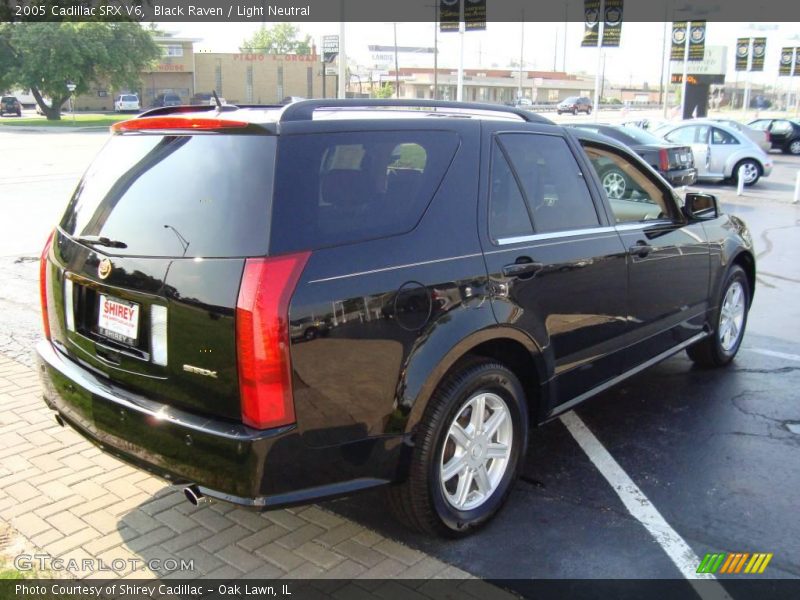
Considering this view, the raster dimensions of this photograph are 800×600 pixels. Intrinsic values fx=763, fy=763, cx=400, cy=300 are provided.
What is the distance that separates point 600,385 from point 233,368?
2407 mm

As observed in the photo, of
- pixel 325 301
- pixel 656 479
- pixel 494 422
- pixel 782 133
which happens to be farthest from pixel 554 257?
pixel 782 133

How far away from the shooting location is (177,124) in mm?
3203

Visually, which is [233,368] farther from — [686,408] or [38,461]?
[686,408]

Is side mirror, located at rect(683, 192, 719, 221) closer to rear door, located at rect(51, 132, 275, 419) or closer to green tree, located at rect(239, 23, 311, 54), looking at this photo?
rear door, located at rect(51, 132, 275, 419)

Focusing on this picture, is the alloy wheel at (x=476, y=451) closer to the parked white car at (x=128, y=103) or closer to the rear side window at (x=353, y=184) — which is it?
the rear side window at (x=353, y=184)

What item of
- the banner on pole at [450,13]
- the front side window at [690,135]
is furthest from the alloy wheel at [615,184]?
the banner on pole at [450,13]

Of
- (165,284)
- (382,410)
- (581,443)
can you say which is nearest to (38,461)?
(165,284)

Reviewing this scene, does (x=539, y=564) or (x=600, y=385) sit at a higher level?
(x=600, y=385)

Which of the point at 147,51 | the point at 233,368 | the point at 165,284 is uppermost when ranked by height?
the point at 147,51

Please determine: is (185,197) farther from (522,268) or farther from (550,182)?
(550,182)

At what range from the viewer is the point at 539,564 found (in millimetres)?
3318

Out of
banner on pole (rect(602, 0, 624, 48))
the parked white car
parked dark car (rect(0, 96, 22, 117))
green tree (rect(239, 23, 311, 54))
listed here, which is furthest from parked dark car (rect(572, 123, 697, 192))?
green tree (rect(239, 23, 311, 54))

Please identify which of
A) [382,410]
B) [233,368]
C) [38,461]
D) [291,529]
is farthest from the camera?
[38,461]

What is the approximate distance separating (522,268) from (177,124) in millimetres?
1684
